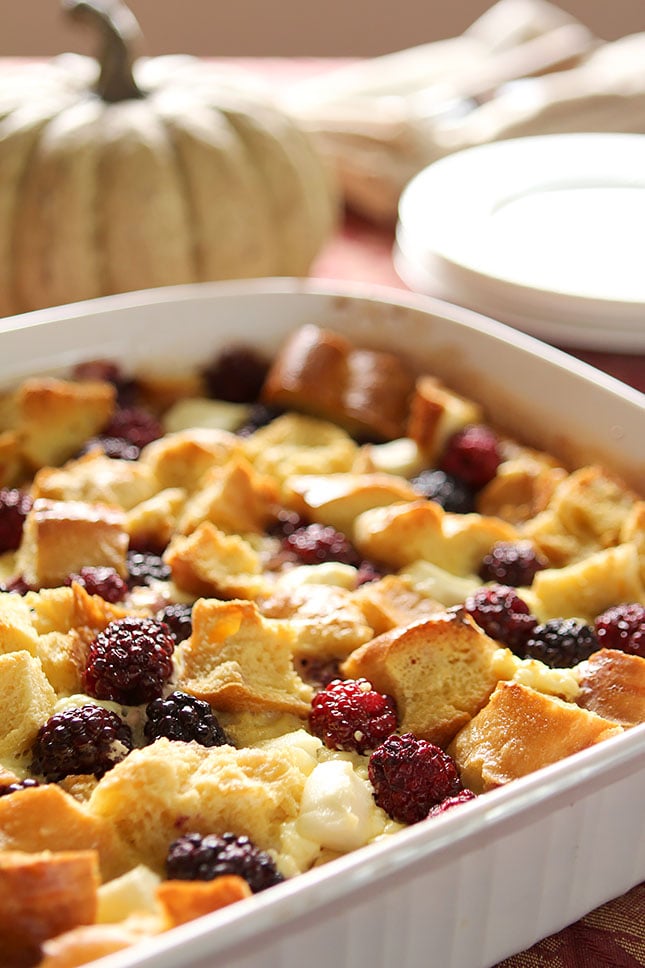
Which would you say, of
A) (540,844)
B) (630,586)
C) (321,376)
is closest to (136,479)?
(321,376)

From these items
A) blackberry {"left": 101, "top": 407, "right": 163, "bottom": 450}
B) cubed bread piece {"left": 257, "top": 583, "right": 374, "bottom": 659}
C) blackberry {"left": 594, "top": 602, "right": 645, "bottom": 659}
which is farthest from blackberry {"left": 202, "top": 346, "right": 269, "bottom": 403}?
blackberry {"left": 594, "top": 602, "right": 645, "bottom": 659}

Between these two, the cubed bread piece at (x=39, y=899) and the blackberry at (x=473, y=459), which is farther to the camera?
the blackberry at (x=473, y=459)

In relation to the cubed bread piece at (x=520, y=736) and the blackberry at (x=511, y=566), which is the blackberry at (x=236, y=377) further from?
the cubed bread piece at (x=520, y=736)

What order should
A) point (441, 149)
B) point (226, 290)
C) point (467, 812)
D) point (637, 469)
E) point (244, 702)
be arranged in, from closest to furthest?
point (467, 812) → point (244, 702) → point (637, 469) → point (226, 290) → point (441, 149)

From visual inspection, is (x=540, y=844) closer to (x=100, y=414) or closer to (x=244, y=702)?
(x=244, y=702)

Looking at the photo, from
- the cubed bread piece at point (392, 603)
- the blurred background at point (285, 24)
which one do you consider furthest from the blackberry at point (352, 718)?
the blurred background at point (285, 24)

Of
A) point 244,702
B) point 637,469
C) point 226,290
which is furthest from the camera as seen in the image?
point 226,290

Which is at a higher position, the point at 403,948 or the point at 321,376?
the point at 321,376
